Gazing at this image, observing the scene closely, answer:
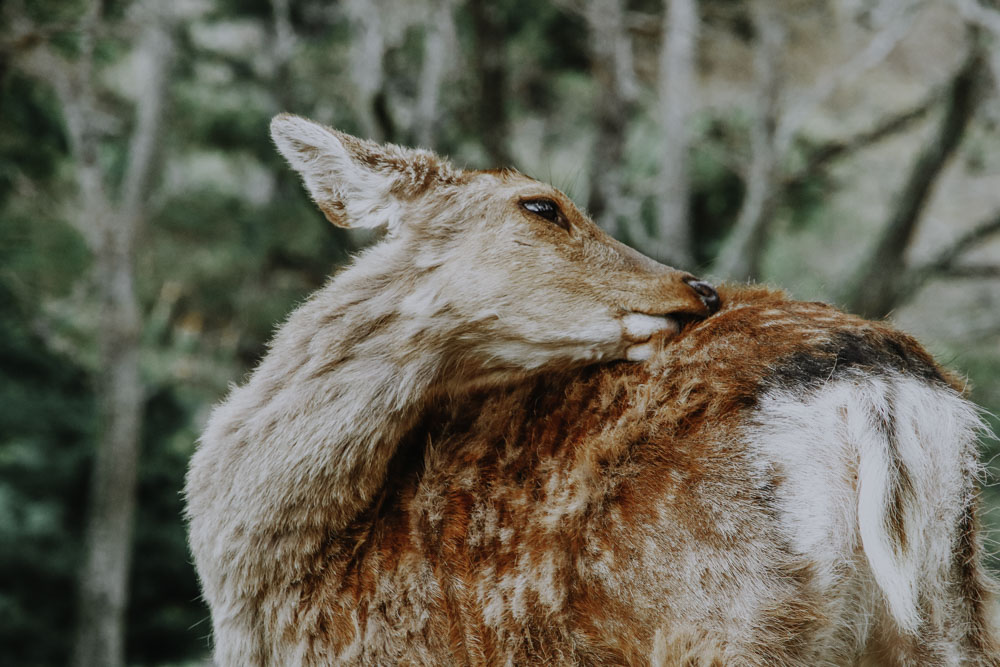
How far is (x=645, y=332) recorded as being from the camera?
2289mm

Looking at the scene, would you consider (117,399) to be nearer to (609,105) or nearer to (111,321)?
(111,321)

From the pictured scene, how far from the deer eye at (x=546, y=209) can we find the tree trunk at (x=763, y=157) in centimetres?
452

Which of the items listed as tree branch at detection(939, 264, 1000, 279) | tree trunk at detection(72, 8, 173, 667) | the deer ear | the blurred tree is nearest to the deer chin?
the deer ear

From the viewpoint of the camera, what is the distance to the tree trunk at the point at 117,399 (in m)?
7.01

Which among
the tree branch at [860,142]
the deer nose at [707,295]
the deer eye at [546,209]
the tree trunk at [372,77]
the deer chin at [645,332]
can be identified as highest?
the tree branch at [860,142]

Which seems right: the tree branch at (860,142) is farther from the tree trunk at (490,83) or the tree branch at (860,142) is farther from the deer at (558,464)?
the deer at (558,464)

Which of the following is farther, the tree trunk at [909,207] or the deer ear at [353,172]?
the tree trunk at [909,207]

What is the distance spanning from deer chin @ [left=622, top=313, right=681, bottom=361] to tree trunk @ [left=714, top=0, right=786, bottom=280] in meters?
4.72

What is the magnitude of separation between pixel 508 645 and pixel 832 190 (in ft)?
28.2

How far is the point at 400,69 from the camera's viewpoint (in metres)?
9.79

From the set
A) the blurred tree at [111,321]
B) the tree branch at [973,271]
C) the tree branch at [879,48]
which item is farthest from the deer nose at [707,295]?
the tree branch at [973,271]

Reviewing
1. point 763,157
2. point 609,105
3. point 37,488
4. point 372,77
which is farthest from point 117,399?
point 763,157

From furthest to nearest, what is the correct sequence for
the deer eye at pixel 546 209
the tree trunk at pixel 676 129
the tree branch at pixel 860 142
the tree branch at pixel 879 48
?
the tree branch at pixel 860 142, the tree trunk at pixel 676 129, the tree branch at pixel 879 48, the deer eye at pixel 546 209

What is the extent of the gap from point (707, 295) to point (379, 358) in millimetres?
901
